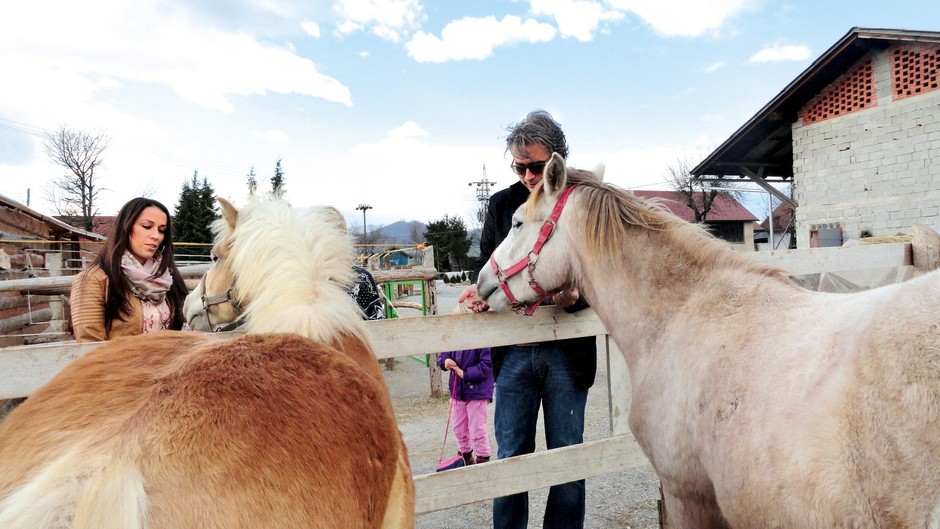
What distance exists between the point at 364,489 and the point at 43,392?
0.83 m

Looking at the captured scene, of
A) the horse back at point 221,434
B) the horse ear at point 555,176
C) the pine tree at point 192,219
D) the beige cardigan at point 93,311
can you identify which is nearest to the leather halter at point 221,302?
the beige cardigan at point 93,311

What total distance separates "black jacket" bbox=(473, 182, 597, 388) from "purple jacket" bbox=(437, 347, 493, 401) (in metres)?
1.63

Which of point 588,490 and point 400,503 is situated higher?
point 400,503

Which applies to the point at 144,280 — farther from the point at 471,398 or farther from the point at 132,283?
the point at 471,398

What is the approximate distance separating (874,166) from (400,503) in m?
15.8

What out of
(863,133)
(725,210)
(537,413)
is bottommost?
(537,413)

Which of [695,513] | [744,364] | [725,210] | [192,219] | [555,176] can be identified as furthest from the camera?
[725,210]

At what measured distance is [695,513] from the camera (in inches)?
72.7

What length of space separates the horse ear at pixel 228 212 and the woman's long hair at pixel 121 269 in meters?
0.66

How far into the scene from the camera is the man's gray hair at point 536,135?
8.68 ft

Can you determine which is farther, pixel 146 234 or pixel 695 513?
pixel 146 234

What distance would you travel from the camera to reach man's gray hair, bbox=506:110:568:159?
8.68 ft

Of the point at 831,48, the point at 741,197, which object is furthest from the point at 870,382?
the point at 741,197

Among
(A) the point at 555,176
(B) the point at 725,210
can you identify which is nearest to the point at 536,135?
(A) the point at 555,176
